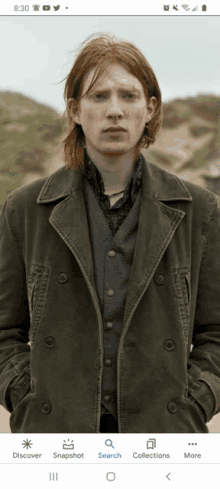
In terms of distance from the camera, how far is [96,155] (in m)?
1.66

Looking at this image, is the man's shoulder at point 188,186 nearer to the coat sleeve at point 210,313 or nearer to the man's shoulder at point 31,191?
the coat sleeve at point 210,313

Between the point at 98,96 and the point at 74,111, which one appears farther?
the point at 74,111

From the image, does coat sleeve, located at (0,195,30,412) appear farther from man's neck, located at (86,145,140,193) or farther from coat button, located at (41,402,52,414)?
man's neck, located at (86,145,140,193)

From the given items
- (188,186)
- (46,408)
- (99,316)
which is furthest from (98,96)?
(46,408)

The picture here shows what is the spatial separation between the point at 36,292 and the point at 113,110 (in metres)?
0.66

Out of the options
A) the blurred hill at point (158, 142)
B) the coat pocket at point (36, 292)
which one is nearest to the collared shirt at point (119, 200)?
the coat pocket at point (36, 292)

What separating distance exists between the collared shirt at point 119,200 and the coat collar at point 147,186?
3cm

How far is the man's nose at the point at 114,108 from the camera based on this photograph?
155 cm

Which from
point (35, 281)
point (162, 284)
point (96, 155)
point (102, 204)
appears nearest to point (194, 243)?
point (162, 284)

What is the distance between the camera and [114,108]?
1.55 meters

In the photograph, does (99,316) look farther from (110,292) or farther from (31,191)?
(31,191)

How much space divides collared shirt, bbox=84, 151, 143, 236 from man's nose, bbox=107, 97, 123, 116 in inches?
8.0

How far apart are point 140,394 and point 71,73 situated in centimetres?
113

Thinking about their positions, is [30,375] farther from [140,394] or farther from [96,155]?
[96,155]
